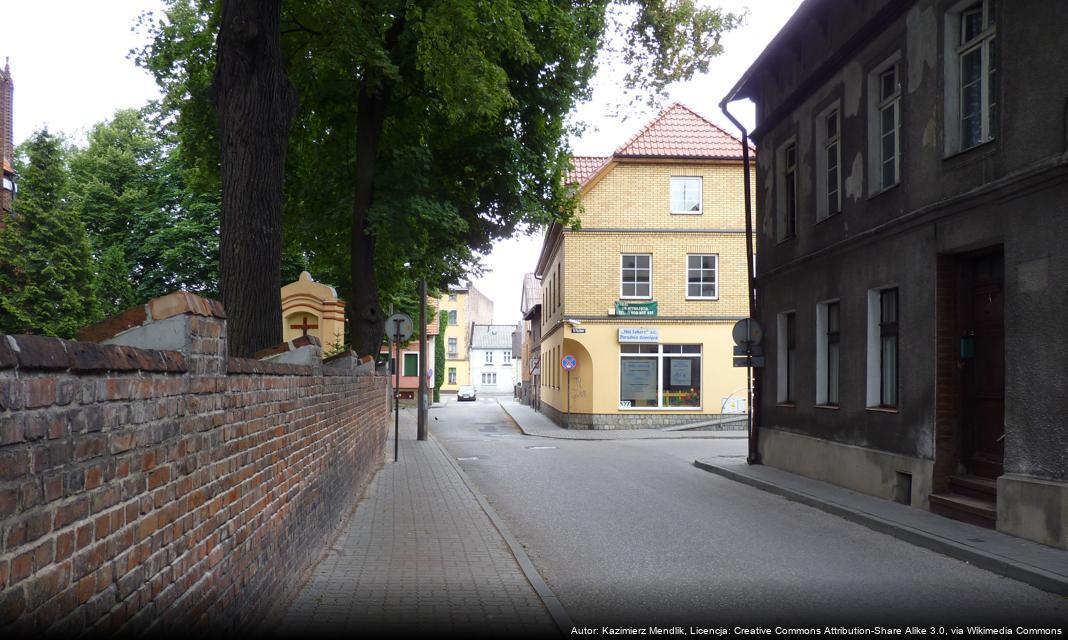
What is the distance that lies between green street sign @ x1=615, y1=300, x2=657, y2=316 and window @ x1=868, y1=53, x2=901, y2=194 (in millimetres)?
19055

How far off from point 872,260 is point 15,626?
41.7ft

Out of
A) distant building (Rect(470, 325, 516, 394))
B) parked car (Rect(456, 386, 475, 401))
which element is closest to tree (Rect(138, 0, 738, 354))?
parked car (Rect(456, 386, 475, 401))

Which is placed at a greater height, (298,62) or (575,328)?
(298,62)

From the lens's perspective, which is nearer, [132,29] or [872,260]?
[872,260]

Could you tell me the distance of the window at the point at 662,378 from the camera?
108ft

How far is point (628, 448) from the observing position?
24891mm

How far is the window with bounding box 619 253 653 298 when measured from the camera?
1298 inches

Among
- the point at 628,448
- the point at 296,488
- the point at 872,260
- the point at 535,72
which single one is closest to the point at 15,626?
the point at 296,488

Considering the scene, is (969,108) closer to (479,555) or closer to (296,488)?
(479,555)

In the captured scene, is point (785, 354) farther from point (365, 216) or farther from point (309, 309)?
point (309, 309)

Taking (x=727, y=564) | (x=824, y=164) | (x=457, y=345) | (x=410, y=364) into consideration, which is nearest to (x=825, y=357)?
(x=824, y=164)

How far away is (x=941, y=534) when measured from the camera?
31.6 feet

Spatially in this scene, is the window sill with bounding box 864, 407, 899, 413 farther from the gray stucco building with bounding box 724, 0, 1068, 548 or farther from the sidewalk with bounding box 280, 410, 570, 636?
the sidewalk with bounding box 280, 410, 570, 636

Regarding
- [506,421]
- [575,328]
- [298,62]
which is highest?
[298,62]
